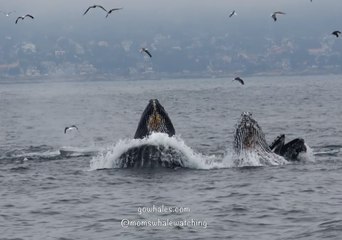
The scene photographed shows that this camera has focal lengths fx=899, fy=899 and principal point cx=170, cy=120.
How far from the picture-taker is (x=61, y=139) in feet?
154

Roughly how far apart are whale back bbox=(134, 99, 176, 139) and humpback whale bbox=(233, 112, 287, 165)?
2.22 metres

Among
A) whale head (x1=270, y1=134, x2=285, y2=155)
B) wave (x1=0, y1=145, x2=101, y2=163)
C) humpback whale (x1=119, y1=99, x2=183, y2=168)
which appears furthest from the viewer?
wave (x1=0, y1=145, x2=101, y2=163)

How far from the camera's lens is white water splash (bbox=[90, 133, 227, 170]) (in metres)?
28.2

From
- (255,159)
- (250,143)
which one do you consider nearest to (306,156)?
(255,159)

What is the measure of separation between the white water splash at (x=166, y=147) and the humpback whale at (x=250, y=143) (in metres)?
0.94

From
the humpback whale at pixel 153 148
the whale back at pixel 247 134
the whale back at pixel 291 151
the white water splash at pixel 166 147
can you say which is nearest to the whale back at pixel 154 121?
the humpback whale at pixel 153 148

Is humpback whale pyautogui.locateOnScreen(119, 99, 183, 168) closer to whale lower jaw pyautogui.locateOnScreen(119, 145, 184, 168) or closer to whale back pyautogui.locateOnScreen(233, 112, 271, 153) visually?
whale lower jaw pyautogui.locateOnScreen(119, 145, 184, 168)

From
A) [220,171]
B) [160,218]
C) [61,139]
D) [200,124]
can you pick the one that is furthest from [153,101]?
[200,124]

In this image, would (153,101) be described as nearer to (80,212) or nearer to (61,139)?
(80,212)

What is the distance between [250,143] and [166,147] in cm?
275

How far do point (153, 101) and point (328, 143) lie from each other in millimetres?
13755

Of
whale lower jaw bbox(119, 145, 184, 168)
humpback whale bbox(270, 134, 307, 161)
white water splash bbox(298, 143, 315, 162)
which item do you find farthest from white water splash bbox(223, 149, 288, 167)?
whale lower jaw bbox(119, 145, 184, 168)

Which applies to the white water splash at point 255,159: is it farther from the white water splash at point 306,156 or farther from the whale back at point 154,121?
the whale back at point 154,121

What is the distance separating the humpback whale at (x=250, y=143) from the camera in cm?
2892
